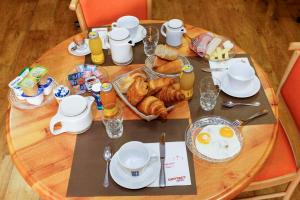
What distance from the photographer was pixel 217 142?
47.1 inches

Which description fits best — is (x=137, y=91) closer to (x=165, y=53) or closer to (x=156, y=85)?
(x=156, y=85)

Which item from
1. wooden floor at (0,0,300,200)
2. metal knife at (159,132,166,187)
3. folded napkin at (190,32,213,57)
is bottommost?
wooden floor at (0,0,300,200)

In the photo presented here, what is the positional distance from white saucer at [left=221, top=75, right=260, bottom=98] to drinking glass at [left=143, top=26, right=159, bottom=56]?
38 cm

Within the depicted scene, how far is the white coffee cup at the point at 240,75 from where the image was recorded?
1.33m

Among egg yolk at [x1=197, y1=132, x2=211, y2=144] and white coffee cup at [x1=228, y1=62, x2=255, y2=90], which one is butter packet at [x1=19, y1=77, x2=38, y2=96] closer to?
egg yolk at [x1=197, y1=132, x2=211, y2=144]

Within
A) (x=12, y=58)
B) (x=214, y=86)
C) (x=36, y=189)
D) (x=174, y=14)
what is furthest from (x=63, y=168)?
(x=174, y=14)

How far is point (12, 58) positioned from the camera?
2727 millimetres

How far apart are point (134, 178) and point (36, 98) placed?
1.73ft

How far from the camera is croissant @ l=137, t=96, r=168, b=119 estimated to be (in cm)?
120

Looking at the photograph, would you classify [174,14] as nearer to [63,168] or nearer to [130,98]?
[130,98]

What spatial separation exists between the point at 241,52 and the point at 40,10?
2333mm

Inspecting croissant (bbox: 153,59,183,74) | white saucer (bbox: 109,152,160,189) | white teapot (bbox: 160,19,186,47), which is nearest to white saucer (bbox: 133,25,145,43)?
white teapot (bbox: 160,19,186,47)

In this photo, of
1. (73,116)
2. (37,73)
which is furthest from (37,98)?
(73,116)

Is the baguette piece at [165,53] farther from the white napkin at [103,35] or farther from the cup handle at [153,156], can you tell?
the cup handle at [153,156]
